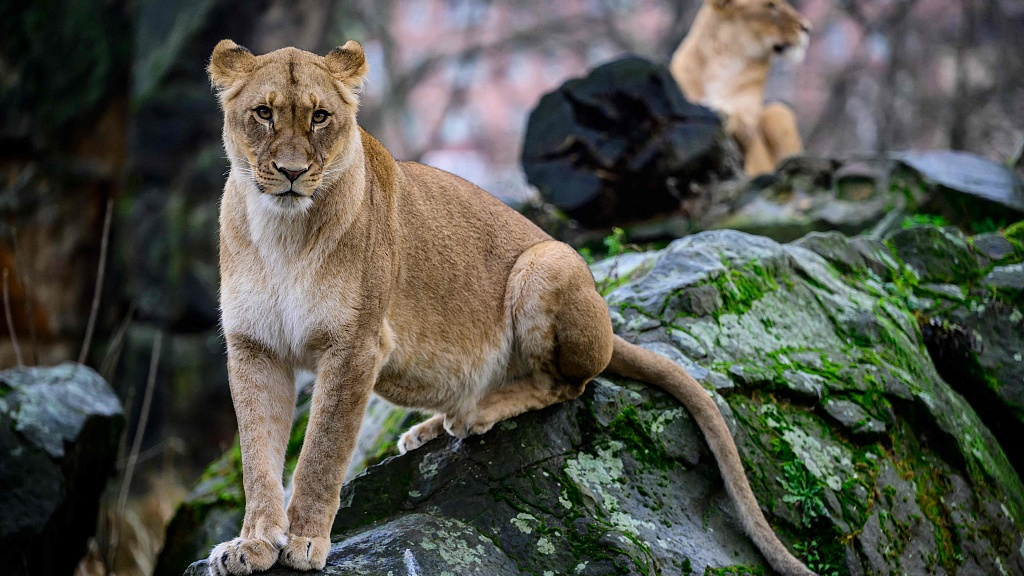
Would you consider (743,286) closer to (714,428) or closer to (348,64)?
(714,428)

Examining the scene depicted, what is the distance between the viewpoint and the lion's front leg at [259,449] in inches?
134

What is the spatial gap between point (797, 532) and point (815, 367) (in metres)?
0.97

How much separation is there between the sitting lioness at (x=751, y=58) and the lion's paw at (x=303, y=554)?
8.17 meters

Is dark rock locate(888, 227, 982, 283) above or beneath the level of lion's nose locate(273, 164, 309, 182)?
beneath

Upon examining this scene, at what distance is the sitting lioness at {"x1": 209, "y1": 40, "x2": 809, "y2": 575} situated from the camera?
3.70 meters

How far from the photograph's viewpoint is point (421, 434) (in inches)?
184

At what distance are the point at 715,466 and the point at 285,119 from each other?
8.05 ft

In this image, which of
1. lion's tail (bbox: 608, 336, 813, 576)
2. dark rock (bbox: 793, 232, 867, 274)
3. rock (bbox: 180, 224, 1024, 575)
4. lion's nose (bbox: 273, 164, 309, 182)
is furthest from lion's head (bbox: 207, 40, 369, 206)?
dark rock (bbox: 793, 232, 867, 274)

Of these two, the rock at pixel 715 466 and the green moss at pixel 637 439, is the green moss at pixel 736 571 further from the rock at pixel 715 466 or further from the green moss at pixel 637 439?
the green moss at pixel 637 439

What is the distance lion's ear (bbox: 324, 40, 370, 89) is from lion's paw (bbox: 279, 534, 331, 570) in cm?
183

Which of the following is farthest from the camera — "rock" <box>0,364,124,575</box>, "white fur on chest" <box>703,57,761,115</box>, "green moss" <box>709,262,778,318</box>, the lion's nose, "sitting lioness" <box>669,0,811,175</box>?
"sitting lioness" <box>669,0,811,175</box>

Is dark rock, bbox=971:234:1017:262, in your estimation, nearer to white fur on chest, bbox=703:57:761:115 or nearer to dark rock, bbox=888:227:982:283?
dark rock, bbox=888:227:982:283

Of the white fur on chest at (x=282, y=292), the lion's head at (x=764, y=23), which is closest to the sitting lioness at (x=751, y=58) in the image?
the lion's head at (x=764, y=23)

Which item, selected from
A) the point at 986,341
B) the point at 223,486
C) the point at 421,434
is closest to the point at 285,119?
the point at 421,434
